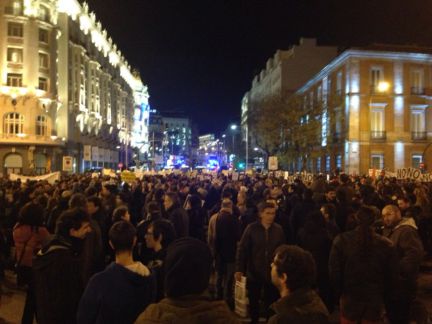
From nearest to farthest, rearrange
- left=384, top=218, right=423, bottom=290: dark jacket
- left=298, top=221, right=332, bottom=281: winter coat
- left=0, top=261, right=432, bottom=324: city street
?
left=384, top=218, right=423, bottom=290: dark jacket < left=298, top=221, right=332, bottom=281: winter coat < left=0, top=261, right=432, bottom=324: city street

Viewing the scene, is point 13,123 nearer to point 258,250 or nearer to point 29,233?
point 29,233

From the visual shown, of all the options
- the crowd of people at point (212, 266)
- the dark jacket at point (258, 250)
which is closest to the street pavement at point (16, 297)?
the crowd of people at point (212, 266)

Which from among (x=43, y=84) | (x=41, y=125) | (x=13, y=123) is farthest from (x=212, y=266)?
(x=43, y=84)

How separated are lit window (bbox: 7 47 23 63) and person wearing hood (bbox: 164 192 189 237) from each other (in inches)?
1844

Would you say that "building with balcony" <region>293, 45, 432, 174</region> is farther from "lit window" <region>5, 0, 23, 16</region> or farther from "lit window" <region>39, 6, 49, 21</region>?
"lit window" <region>5, 0, 23, 16</region>

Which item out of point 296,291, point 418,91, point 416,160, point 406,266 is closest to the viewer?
point 296,291

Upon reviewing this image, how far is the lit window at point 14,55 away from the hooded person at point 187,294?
52.3 m

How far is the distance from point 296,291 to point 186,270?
80 cm

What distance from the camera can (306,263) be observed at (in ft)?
10.0

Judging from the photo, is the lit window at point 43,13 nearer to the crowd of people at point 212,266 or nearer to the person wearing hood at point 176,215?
the crowd of people at point 212,266

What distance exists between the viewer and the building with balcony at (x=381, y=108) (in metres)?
42.9

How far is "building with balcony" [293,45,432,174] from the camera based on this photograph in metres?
42.9

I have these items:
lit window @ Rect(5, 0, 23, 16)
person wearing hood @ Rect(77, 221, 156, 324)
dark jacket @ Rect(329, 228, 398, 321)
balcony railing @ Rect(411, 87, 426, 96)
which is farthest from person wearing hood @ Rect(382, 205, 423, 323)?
lit window @ Rect(5, 0, 23, 16)

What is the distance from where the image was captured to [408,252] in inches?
210
